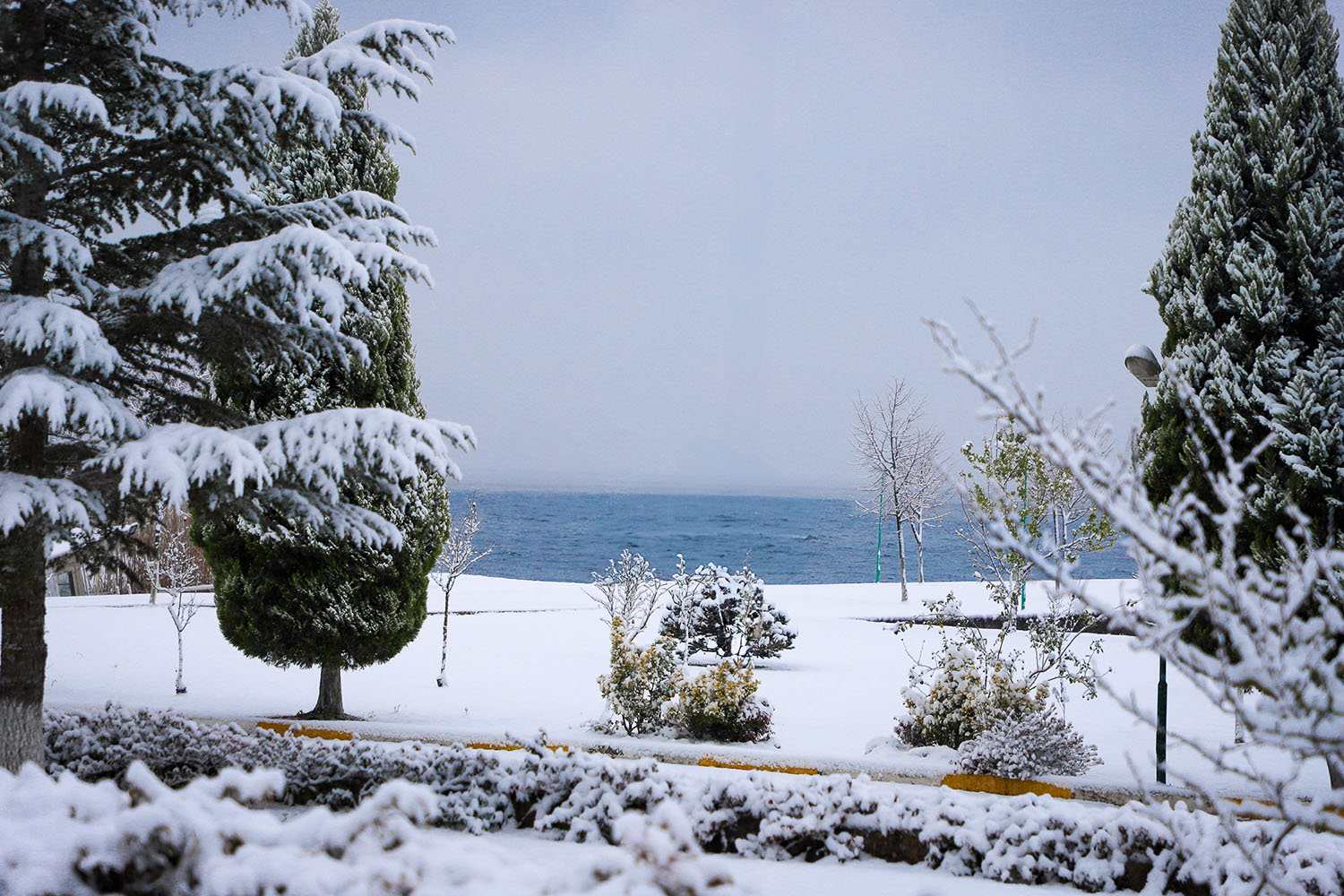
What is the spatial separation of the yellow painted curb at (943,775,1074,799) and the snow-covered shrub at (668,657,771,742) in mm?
1786

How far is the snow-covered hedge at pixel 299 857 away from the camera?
1.75 metres

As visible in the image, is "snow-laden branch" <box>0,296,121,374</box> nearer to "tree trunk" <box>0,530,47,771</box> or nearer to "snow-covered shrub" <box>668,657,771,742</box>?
"tree trunk" <box>0,530,47,771</box>

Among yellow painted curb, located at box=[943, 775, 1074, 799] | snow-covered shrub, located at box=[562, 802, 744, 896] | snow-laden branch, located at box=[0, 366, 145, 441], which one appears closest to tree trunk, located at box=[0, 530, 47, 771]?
snow-laden branch, located at box=[0, 366, 145, 441]

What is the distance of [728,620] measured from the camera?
42.8ft

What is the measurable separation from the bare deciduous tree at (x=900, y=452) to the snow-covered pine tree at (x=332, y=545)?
15891 millimetres

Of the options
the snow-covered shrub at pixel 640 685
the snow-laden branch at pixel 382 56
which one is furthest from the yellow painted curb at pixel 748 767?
the snow-laden branch at pixel 382 56

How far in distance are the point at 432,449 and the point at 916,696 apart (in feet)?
15.3

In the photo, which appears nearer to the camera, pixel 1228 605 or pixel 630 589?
pixel 1228 605

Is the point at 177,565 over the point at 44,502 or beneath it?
beneath

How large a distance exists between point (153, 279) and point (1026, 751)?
21.7ft

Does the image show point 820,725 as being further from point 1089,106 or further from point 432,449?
point 1089,106

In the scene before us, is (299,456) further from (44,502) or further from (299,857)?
(299,857)

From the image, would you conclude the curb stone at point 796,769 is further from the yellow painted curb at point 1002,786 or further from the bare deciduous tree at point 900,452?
the bare deciduous tree at point 900,452

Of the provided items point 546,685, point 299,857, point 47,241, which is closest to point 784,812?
point 299,857
